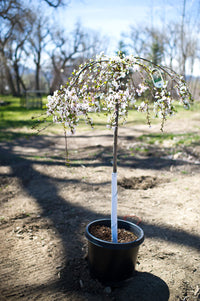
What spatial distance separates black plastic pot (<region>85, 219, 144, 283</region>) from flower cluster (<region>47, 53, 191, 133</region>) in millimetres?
979

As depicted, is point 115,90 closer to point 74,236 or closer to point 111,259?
point 111,259

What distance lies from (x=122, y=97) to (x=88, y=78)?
1.19ft

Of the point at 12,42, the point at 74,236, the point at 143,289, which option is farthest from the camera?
the point at 12,42

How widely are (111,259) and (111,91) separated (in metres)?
1.35

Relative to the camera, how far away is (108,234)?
239cm

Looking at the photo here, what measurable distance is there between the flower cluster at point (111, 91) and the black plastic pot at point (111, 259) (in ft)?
3.21

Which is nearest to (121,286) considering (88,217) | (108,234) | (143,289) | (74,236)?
(143,289)

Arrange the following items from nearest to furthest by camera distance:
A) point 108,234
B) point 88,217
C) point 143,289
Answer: point 143,289
point 108,234
point 88,217

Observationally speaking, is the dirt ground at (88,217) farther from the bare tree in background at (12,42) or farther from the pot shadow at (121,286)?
the bare tree in background at (12,42)

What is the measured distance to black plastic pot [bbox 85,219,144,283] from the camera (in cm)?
205

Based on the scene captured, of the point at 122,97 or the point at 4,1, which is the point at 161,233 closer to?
the point at 122,97

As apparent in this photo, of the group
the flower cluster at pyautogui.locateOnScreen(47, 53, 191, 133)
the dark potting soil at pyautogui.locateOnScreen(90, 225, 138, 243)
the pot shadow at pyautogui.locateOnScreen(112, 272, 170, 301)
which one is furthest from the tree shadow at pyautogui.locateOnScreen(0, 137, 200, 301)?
the flower cluster at pyautogui.locateOnScreen(47, 53, 191, 133)

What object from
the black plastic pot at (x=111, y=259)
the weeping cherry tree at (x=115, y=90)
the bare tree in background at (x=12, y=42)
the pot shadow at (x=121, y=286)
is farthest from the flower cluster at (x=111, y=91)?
the bare tree in background at (x=12, y=42)

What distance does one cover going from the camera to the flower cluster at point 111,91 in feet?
6.18
